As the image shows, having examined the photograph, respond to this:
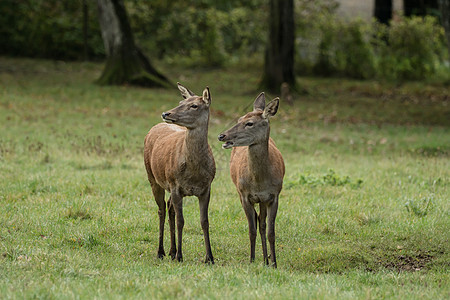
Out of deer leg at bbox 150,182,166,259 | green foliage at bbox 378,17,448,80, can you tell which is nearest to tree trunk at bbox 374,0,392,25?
green foliage at bbox 378,17,448,80

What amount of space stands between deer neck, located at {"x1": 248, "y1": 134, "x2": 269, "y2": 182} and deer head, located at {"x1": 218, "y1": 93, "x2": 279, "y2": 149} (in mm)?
76

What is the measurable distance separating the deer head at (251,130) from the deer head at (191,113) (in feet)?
1.22

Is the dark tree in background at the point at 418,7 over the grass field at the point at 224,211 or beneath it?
over

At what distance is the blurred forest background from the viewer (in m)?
28.3

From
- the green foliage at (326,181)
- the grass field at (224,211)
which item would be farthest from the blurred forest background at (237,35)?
the green foliage at (326,181)

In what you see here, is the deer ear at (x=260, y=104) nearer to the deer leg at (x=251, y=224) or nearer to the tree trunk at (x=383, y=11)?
the deer leg at (x=251, y=224)

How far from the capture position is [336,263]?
7.69 metres

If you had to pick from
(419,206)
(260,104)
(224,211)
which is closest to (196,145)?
(260,104)

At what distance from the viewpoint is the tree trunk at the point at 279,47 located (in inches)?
931

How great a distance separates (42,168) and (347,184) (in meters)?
5.52

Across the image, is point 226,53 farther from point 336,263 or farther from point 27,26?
point 336,263

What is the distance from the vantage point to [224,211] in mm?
9781

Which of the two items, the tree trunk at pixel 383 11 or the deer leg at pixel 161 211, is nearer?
the deer leg at pixel 161 211

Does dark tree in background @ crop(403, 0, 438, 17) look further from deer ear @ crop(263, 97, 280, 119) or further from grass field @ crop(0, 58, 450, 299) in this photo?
deer ear @ crop(263, 97, 280, 119)
